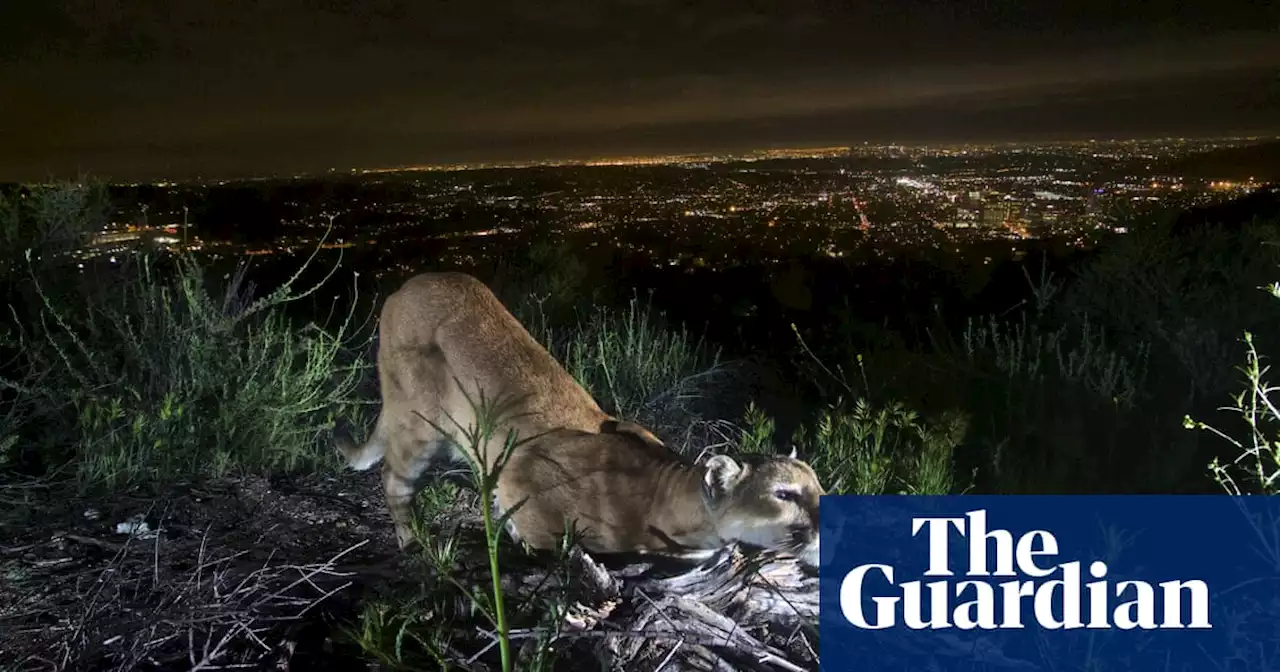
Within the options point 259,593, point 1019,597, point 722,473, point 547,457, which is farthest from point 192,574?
point 1019,597

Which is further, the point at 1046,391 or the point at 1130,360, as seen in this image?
the point at 1130,360

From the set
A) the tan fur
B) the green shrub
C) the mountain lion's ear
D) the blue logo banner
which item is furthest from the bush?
the blue logo banner

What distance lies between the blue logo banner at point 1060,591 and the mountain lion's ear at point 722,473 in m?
0.37

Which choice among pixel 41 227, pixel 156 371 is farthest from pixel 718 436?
pixel 41 227

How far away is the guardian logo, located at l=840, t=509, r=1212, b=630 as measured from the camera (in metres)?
3.34

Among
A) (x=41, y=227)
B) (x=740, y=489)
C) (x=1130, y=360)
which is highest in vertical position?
(x=41, y=227)

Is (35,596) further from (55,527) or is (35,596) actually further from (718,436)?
(718,436)

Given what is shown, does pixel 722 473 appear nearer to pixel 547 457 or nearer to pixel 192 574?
pixel 547 457

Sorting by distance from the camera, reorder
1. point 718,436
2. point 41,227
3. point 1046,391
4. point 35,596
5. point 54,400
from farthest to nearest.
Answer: point 41,227 < point 1046,391 < point 718,436 < point 54,400 < point 35,596

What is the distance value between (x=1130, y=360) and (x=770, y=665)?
19.5ft

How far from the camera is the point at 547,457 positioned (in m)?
4.23

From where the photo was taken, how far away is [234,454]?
5047 mm

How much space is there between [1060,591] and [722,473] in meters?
1.25

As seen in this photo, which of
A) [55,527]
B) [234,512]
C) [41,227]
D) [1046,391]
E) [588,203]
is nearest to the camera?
[55,527]
